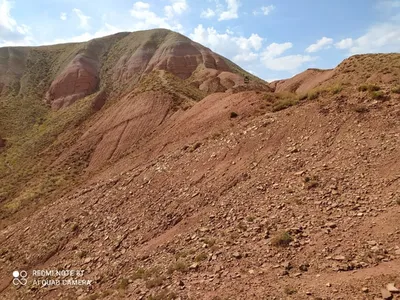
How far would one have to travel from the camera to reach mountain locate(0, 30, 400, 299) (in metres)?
8.24

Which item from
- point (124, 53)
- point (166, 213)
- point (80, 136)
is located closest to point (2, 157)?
point (80, 136)

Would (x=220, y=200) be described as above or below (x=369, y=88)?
below

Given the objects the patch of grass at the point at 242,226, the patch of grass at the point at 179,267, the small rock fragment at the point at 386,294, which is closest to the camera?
the small rock fragment at the point at 386,294

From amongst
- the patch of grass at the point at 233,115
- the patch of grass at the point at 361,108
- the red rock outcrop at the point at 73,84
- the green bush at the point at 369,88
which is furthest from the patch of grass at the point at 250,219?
the red rock outcrop at the point at 73,84

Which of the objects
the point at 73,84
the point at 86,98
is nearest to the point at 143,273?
the point at 86,98

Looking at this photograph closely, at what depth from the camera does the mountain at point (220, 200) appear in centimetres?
824

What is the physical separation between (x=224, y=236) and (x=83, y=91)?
54196 millimetres

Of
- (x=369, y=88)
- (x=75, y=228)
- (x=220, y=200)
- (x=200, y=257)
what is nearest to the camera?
(x=200, y=257)

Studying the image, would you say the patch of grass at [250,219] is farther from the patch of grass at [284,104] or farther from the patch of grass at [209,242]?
the patch of grass at [284,104]

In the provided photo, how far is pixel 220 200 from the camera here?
39.9 ft

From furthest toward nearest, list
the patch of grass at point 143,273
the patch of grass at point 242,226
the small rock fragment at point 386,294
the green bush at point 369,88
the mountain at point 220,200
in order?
1. the green bush at point 369,88
2. the patch of grass at point 242,226
3. the patch of grass at point 143,273
4. the mountain at point 220,200
5. the small rock fragment at point 386,294

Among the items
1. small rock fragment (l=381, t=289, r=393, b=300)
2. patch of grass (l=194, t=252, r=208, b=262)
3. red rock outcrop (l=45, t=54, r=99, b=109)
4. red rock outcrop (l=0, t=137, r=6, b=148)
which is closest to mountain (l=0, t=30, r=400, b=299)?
patch of grass (l=194, t=252, r=208, b=262)

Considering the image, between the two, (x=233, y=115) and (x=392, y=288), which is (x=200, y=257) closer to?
(x=392, y=288)

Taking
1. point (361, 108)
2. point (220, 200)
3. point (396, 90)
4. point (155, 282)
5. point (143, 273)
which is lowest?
point (143, 273)
